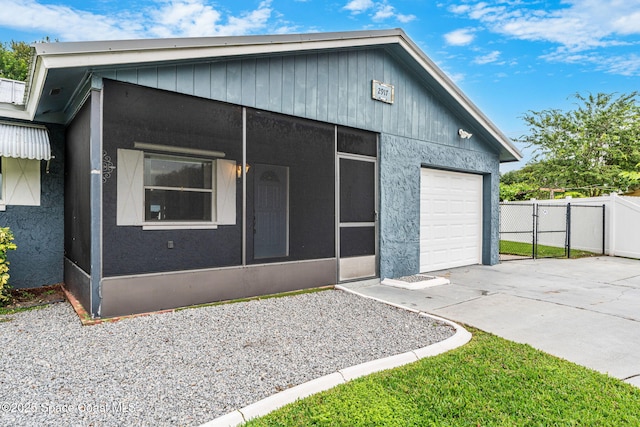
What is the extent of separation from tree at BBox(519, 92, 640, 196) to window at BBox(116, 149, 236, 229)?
20.3 meters

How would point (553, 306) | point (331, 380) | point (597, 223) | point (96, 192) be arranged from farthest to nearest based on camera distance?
point (597, 223), point (553, 306), point (96, 192), point (331, 380)

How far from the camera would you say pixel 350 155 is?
6590mm

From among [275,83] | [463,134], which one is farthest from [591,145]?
[275,83]

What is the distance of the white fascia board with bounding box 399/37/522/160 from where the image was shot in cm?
702

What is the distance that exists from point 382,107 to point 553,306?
4431 millimetres

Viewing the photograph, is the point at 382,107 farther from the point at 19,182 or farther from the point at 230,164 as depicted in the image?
the point at 19,182

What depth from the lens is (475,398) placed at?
103 inches

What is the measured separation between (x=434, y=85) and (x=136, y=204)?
6.33 metres

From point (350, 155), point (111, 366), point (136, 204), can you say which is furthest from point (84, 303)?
point (350, 155)

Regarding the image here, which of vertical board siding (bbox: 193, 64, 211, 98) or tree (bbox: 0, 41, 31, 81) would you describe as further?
tree (bbox: 0, 41, 31, 81)

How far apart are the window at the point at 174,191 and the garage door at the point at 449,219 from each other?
4522 mm

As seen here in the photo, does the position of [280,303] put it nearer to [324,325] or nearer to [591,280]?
[324,325]

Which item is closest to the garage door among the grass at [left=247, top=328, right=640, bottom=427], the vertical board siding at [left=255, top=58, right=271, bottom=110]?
the vertical board siding at [left=255, top=58, right=271, bottom=110]

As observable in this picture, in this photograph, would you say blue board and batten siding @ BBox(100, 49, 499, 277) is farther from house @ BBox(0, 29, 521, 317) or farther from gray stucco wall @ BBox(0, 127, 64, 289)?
gray stucco wall @ BBox(0, 127, 64, 289)
